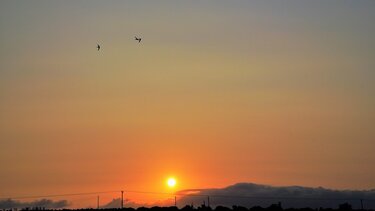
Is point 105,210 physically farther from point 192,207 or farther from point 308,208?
point 308,208

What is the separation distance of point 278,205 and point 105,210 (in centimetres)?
1591

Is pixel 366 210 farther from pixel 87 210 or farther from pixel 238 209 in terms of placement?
pixel 87 210

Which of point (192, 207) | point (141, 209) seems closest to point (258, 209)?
point (192, 207)

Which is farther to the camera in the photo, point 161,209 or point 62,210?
point 62,210

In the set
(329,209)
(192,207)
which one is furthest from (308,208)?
(192,207)

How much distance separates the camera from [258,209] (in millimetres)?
63500

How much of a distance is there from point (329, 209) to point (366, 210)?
11.8 feet

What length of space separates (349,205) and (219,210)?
1405 cm

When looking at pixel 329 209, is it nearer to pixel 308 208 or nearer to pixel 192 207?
pixel 308 208

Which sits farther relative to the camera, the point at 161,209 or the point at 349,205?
the point at 349,205

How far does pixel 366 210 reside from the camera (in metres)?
66.4

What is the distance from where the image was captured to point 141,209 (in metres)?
62.9

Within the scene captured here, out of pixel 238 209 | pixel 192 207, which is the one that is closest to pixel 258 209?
pixel 238 209

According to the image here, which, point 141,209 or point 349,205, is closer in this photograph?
A: point 141,209
